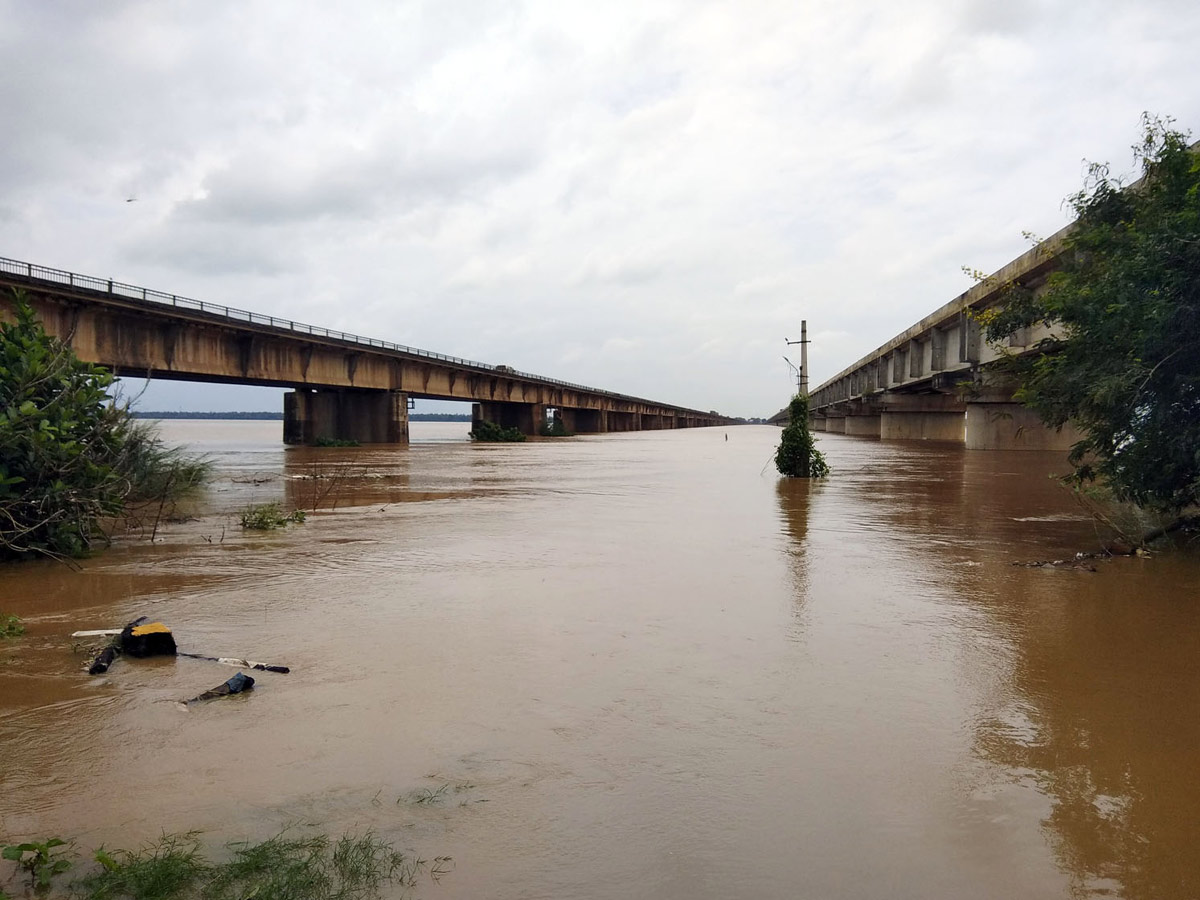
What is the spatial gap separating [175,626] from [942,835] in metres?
5.70

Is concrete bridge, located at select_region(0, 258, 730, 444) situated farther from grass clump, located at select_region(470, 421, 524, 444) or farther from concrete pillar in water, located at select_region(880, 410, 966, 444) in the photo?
concrete pillar in water, located at select_region(880, 410, 966, 444)

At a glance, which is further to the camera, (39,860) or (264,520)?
(264,520)

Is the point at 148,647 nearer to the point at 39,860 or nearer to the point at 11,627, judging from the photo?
the point at 11,627

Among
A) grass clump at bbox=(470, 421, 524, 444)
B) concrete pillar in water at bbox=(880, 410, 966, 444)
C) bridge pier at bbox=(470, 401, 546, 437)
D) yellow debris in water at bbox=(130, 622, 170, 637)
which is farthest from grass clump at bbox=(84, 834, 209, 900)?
bridge pier at bbox=(470, 401, 546, 437)

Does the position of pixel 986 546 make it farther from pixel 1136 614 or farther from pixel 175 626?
pixel 175 626

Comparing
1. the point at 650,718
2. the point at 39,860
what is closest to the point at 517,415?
the point at 650,718

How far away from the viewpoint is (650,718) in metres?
4.54

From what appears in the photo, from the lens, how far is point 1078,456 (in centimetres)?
1098

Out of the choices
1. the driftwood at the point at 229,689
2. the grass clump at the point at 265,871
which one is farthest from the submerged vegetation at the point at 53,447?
the grass clump at the point at 265,871

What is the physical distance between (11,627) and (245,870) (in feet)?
15.1

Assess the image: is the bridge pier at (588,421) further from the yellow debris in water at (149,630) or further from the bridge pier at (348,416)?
the yellow debris in water at (149,630)

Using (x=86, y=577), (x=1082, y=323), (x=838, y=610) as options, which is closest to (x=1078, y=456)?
(x=1082, y=323)

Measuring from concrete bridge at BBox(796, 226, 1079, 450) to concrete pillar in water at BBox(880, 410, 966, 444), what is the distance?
0.07 m

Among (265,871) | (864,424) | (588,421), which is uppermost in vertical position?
(588,421)
